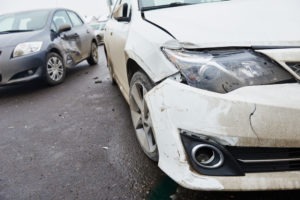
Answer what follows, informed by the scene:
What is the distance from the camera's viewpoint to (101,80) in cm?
627

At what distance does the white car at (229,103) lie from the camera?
1597 millimetres

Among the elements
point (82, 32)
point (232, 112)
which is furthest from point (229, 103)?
point (82, 32)

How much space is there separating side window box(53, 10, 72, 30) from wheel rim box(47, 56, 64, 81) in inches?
30.0

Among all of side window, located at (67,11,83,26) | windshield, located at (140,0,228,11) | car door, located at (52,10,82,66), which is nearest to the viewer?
windshield, located at (140,0,228,11)

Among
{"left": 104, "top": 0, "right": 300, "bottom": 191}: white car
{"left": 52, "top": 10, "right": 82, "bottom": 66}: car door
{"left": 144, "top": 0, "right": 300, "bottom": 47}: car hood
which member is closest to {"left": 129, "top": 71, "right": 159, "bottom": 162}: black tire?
{"left": 104, "top": 0, "right": 300, "bottom": 191}: white car

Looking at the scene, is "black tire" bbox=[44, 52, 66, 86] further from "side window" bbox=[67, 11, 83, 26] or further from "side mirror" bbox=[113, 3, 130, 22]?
"side mirror" bbox=[113, 3, 130, 22]

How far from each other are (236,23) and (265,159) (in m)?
0.88

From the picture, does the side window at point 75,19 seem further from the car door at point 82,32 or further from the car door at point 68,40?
the car door at point 68,40

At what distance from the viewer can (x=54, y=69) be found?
603 cm

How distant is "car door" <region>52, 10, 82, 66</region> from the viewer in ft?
21.1

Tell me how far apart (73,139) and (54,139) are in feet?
0.73

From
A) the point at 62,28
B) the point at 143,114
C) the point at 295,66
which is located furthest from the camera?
the point at 62,28

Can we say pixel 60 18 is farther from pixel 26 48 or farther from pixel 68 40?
pixel 26 48

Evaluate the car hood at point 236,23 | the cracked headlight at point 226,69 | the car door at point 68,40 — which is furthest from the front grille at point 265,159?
the car door at point 68,40
